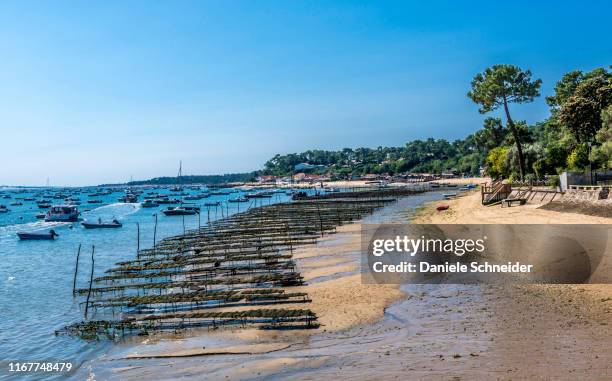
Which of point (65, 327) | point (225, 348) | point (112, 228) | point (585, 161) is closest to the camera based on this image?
point (225, 348)

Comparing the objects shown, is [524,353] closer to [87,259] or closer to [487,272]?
[487,272]

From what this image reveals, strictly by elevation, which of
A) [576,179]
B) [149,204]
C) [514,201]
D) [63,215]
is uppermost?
[576,179]

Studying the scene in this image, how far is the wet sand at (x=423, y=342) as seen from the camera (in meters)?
13.6

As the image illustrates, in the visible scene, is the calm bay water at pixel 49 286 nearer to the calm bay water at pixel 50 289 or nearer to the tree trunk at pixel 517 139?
the calm bay water at pixel 50 289

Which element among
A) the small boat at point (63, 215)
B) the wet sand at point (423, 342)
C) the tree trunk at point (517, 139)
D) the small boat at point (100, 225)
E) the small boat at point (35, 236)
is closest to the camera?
the wet sand at point (423, 342)

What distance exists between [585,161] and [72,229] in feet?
220

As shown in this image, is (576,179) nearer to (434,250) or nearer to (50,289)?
(434,250)

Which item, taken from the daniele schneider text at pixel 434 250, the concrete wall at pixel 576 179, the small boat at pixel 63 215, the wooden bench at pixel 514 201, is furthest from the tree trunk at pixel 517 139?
the small boat at pixel 63 215

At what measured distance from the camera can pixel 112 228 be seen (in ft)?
245

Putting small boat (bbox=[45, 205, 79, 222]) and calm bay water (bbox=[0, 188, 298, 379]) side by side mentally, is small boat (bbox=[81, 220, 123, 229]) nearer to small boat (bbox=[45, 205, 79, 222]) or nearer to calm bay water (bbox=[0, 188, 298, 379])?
calm bay water (bbox=[0, 188, 298, 379])

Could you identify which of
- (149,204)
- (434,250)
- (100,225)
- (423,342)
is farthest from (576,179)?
(149,204)

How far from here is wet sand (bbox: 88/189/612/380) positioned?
13562mm

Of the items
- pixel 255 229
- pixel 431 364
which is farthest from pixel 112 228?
pixel 431 364

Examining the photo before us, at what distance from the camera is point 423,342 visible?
52.5 feet
